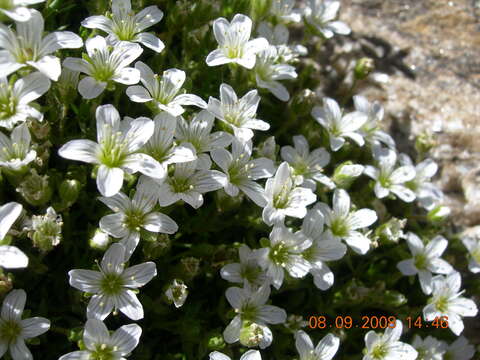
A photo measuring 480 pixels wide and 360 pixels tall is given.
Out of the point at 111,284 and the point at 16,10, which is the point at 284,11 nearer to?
the point at 16,10

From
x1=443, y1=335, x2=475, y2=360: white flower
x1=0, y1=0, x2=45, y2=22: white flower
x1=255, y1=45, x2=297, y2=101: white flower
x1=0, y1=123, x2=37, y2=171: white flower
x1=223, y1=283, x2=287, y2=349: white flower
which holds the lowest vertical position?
x1=443, y1=335, x2=475, y2=360: white flower

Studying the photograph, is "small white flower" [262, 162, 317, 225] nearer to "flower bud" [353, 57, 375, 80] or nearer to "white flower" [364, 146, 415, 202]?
"white flower" [364, 146, 415, 202]

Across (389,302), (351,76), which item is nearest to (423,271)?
(389,302)

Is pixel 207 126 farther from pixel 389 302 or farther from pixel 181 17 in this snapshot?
pixel 389 302

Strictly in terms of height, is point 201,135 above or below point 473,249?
above

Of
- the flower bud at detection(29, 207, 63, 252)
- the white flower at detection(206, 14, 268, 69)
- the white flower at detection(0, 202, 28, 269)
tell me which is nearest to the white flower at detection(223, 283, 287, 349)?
the flower bud at detection(29, 207, 63, 252)

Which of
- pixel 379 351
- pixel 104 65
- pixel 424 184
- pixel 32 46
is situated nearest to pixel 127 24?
pixel 104 65
